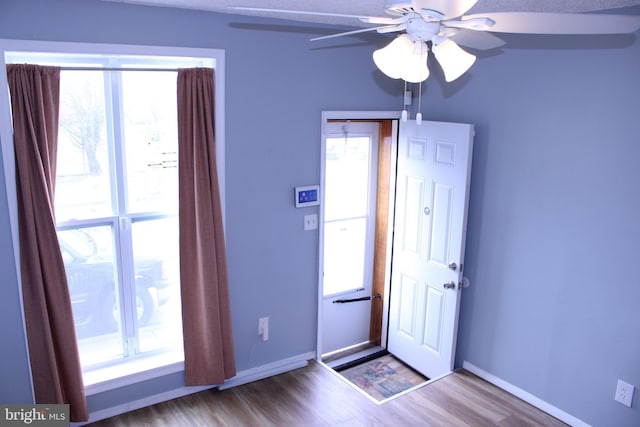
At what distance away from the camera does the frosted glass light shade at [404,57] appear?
168cm

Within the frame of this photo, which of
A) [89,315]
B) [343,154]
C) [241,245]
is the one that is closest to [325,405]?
[241,245]

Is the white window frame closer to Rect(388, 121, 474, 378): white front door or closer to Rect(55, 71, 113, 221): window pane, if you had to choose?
Rect(55, 71, 113, 221): window pane

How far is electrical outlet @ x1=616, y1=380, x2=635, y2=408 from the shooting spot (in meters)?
2.76

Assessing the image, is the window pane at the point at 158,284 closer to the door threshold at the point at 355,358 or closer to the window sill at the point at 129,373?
the window sill at the point at 129,373

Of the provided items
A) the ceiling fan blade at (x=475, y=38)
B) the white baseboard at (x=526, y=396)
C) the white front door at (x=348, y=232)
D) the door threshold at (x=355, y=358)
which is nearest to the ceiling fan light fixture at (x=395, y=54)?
the ceiling fan blade at (x=475, y=38)

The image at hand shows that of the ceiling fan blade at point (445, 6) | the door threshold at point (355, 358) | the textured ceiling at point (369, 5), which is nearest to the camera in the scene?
the ceiling fan blade at point (445, 6)

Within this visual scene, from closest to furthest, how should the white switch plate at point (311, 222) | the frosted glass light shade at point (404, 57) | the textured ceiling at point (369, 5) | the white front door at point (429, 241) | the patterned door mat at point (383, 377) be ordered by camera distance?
1. the frosted glass light shade at point (404, 57)
2. the textured ceiling at point (369, 5)
3. the white front door at point (429, 241)
4. the white switch plate at point (311, 222)
5. the patterned door mat at point (383, 377)

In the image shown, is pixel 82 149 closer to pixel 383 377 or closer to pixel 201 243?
pixel 201 243

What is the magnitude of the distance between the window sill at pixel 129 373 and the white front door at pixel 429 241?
1802mm

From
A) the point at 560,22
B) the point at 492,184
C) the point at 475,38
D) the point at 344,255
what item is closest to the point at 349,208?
the point at 344,255

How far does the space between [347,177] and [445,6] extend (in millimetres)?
2842

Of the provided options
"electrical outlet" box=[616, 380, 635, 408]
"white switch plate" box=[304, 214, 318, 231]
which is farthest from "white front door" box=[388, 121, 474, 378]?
"electrical outlet" box=[616, 380, 635, 408]

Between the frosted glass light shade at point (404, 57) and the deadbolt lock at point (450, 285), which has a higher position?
the frosted glass light shade at point (404, 57)

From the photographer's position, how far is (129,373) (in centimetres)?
309
